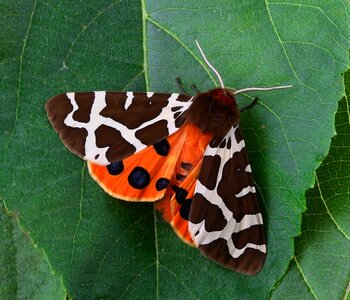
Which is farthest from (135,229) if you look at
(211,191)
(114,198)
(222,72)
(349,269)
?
(349,269)

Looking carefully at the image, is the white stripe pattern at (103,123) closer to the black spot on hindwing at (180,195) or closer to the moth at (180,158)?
the moth at (180,158)

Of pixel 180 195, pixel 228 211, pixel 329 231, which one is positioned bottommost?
pixel 329 231

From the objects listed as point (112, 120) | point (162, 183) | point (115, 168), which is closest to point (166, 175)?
point (162, 183)

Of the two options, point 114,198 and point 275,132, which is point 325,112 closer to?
point 275,132

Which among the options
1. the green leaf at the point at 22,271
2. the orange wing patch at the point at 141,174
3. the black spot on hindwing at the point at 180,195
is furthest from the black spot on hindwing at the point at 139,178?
the green leaf at the point at 22,271

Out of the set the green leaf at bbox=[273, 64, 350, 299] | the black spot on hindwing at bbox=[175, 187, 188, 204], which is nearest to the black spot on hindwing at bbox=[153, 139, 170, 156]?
the black spot on hindwing at bbox=[175, 187, 188, 204]

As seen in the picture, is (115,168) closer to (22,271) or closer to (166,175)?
(166,175)
